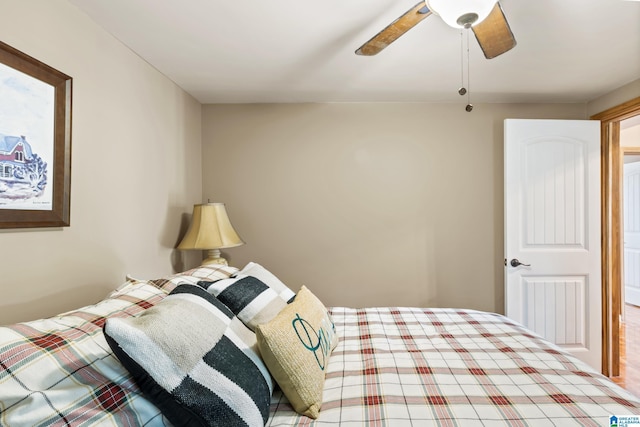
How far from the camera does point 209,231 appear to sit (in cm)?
240

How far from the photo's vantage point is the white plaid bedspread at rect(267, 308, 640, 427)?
1018 mm

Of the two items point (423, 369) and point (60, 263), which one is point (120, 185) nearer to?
point (60, 263)

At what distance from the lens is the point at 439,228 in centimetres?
296

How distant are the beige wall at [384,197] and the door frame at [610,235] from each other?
334 mm

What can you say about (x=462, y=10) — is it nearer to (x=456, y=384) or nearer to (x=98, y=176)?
(x=456, y=384)

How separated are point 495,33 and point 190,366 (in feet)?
5.38

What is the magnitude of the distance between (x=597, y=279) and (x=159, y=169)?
3.55m

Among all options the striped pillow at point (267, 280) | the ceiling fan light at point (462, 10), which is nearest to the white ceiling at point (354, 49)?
the ceiling fan light at point (462, 10)

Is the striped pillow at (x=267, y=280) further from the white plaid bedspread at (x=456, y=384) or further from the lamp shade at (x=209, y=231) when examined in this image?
the lamp shade at (x=209, y=231)

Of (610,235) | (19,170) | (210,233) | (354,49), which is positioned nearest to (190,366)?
(19,170)

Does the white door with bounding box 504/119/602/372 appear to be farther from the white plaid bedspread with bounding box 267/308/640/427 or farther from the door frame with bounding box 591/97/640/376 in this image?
the white plaid bedspread with bounding box 267/308/640/427

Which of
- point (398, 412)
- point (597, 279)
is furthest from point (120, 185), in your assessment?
point (597, 279)

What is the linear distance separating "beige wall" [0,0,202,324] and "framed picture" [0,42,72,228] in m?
0.06

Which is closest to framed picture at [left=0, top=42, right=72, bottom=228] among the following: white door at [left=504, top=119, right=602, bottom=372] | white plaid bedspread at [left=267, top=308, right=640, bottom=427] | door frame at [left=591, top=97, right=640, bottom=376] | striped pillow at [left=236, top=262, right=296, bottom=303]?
striped pillow at [left=236, top=262, right=296, bottom=303]
